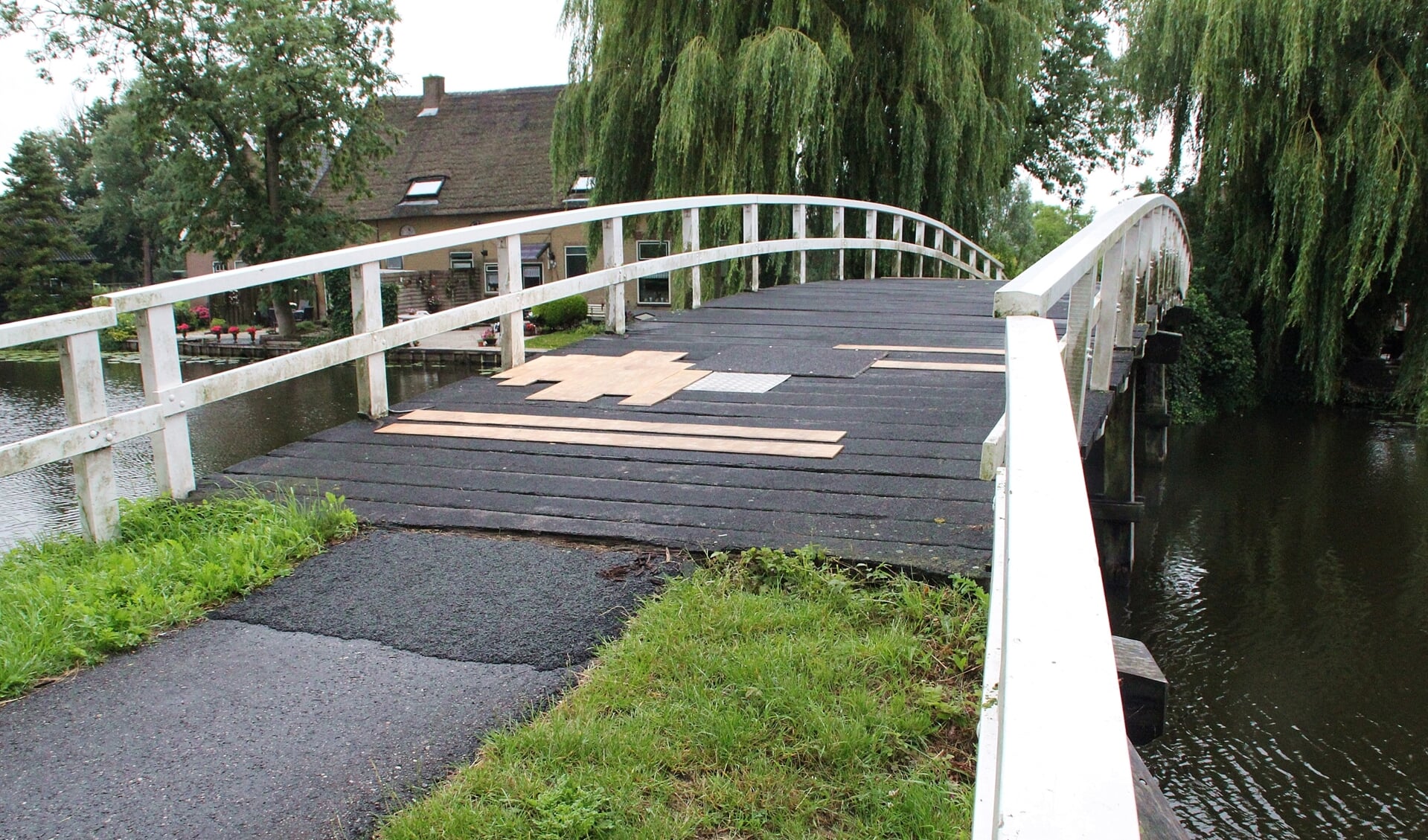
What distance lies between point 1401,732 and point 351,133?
30.7m

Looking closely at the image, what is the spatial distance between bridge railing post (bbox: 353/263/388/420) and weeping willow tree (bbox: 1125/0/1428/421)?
15501 mm

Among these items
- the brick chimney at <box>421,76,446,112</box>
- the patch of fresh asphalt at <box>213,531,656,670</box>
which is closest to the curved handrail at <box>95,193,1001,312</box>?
the patch of fresh asphalt at <box>213,531,656,670</box>

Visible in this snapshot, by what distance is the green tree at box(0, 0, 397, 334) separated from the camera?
29234 millimetres

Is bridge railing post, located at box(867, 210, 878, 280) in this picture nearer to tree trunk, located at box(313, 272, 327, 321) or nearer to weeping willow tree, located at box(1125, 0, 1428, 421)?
weeping willow tree, located at box(1125, 0, 1428, 421)

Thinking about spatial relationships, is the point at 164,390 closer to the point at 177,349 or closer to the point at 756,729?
the point at 177,349

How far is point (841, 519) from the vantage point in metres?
3.97

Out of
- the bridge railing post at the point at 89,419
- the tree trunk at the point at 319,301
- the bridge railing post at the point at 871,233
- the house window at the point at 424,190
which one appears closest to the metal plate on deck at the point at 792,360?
the bridge railing post at the point at 89,419

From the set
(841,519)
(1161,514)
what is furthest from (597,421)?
(1161,514)

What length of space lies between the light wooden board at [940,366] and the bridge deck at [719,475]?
3.1 inches

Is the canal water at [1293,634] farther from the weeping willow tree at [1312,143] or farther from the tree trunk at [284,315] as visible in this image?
the tree trunk at [284,315]

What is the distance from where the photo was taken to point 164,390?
14.1 ft

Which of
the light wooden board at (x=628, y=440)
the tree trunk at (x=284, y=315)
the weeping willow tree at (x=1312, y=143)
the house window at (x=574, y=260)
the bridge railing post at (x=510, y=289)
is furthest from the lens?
the house window at (x=574, y=260)

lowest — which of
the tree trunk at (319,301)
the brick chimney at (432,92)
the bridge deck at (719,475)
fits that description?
the tree trunk at (319,301)

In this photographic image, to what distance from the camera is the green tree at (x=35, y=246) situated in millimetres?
38062
